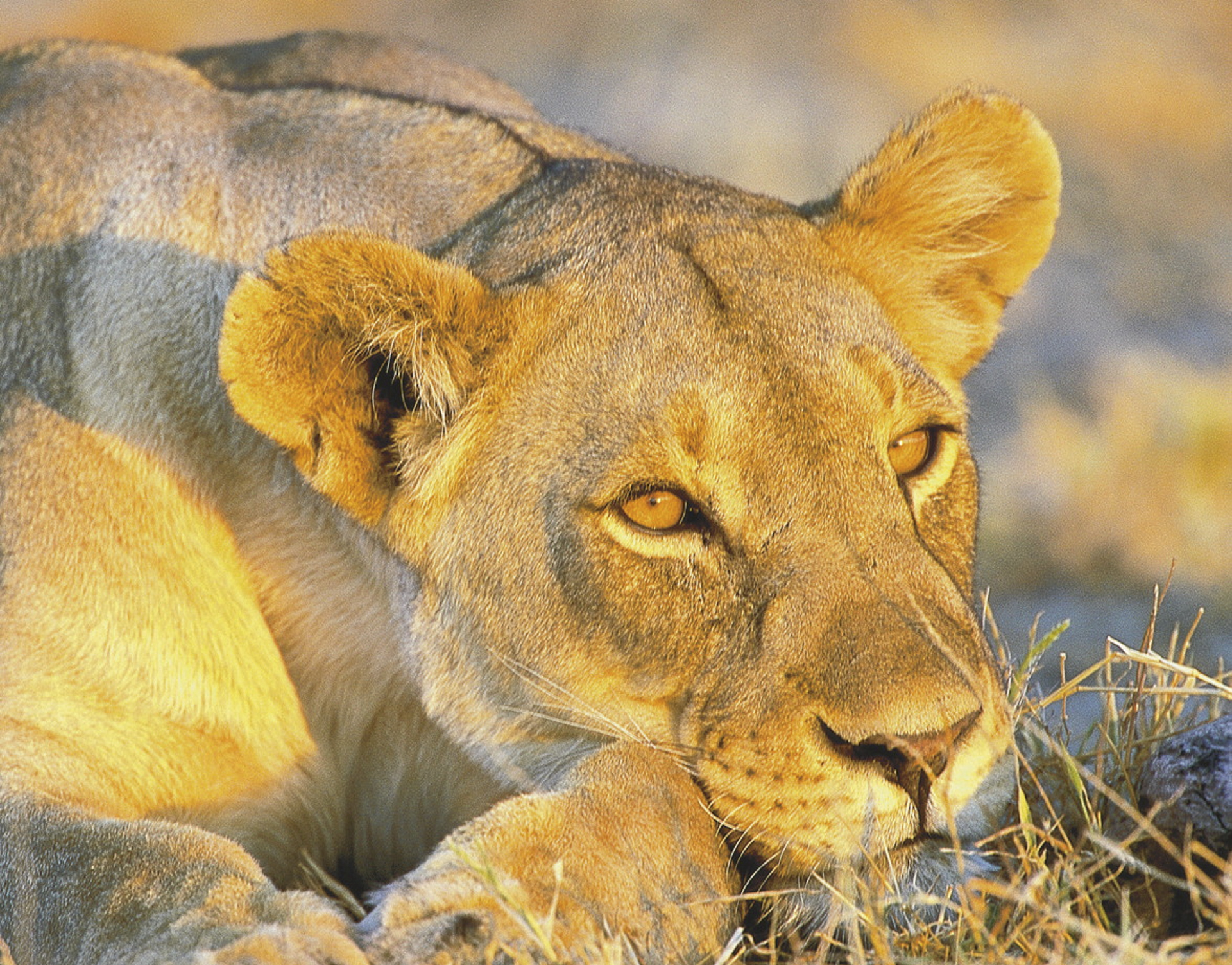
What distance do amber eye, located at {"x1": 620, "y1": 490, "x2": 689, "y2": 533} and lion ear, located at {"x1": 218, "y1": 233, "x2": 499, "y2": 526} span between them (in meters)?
0.40

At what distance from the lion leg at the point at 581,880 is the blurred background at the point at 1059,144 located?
117 inches

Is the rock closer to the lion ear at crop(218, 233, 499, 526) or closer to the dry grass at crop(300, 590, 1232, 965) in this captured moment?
the dry grass at crop(300, 590, 1232, 965)

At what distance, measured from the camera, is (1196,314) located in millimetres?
9438

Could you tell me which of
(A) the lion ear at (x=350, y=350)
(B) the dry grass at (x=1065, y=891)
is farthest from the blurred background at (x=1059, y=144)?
(A) the lion ear at (x=350, y=350)

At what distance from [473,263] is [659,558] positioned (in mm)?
770

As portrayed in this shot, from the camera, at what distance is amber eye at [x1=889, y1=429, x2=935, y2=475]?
10.4 feet

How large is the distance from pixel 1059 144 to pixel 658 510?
9365 mm

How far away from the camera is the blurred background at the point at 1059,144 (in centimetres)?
692

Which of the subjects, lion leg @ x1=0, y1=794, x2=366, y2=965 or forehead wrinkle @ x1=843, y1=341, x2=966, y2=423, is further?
forehead wrinkle @ x1=843, y1=341, x2=966, y2=423

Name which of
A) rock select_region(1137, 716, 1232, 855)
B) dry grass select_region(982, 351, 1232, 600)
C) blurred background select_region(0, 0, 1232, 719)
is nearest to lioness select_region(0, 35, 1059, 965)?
rock select_region(1137, 716, 1232, 855)

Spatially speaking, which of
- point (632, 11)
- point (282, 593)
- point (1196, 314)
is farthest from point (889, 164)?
point (632, 11)

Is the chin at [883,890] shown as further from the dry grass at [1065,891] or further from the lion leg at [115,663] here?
the lion leg at [115,663]

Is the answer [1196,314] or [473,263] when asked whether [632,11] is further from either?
[473,263]

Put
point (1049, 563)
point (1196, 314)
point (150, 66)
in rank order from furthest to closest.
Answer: point (1196, 314)
point (1049, 563)
point (150, 66)
